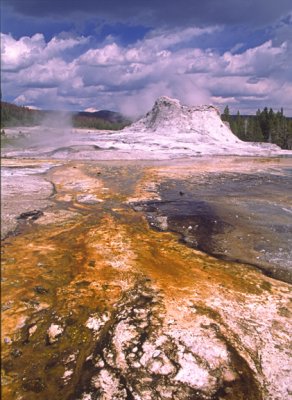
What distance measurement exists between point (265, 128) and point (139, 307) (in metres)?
48.2

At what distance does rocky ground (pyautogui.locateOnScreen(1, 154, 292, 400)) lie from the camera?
10.0 feet

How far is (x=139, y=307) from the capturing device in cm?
438

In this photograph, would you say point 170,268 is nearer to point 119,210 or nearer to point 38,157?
point 119,210

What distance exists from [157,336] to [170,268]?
190 centimetres

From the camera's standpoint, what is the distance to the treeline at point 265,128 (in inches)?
1758

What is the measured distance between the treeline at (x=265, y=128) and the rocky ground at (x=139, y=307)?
3873 centimetres

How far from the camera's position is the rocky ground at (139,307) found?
10.0ft

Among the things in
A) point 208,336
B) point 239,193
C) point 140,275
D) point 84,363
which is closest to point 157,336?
point 208,336

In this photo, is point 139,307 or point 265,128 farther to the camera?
point 265,128

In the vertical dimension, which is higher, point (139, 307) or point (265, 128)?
point (265, 128)

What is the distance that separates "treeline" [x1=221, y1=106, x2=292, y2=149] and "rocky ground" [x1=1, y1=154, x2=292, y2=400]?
1525 inches

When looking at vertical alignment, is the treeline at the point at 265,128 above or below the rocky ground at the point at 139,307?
above

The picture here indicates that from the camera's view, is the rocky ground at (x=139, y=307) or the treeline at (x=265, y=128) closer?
the rocky ground at (x=139, y=307)

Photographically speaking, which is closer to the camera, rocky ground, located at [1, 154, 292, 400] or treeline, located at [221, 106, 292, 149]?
rocky ground, located at [1, 154, 292, 400]
